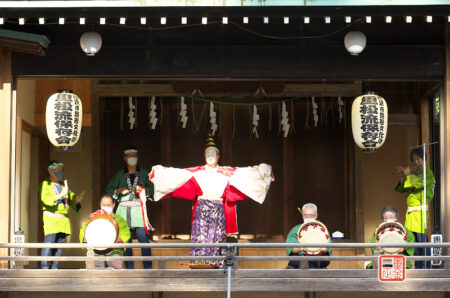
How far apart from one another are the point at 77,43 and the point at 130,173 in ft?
6.57

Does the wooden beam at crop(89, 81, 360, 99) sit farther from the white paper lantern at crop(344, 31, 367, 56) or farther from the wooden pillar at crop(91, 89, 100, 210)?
the white paper lantern at crop(344, 31, 367, 56)

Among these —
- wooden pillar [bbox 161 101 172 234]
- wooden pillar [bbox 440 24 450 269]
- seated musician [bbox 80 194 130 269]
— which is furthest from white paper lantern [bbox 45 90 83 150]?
wooden pillar [bbox 440 24 450 269]

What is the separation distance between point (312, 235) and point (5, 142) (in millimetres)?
4038

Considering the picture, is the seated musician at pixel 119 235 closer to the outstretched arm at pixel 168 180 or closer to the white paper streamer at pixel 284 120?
the outstretched arm at pixel 168 180

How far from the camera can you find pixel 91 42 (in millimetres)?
10148

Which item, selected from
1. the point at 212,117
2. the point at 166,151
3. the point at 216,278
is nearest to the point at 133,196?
the point at 166,151

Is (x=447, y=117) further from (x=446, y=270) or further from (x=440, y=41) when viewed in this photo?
(x=446, y=270)

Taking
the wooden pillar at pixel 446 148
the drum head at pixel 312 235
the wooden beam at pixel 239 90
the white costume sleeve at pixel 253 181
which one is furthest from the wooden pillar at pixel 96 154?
the wooden pillar at pixel 446 148

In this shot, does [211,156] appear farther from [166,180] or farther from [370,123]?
[370,123]

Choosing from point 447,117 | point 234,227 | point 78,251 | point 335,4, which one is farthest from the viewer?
point 78,251

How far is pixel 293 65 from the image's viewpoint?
34.9ft

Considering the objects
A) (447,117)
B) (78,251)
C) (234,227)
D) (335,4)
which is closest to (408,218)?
(447,117)

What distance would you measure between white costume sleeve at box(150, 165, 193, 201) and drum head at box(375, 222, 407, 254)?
268 centimetres

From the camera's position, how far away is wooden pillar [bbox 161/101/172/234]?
13.0 meters
